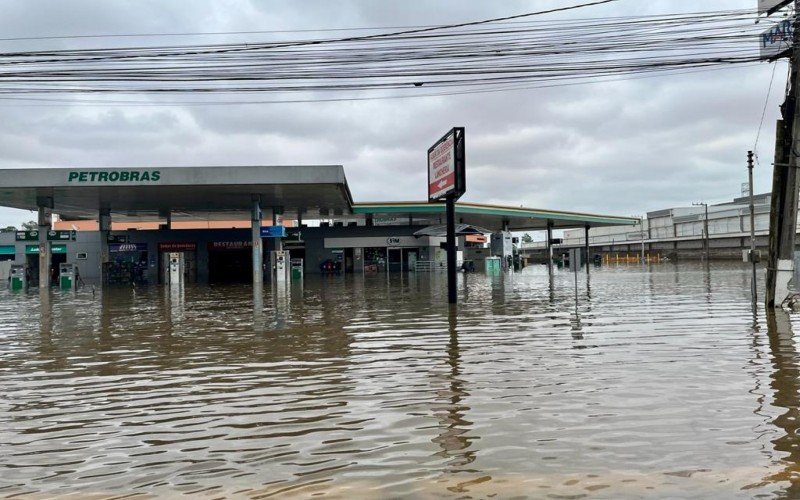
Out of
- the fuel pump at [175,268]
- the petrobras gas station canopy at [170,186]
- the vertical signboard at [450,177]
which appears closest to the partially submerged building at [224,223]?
the petrobras gas station canopy at [170,186]

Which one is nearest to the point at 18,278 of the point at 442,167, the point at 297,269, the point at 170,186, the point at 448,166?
the point at 170,186

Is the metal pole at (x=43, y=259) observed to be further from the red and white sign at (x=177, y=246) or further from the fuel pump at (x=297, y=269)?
the red and white sign at (x=177, y=246)

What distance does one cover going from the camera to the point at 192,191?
30.9 m

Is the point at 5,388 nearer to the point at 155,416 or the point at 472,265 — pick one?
the point at 155,416

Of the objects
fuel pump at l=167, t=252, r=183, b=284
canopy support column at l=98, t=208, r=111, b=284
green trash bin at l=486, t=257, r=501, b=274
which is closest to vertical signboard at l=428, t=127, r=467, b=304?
fuel pump at l=167, t=252, r=183, b=284

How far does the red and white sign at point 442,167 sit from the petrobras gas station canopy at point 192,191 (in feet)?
28.4

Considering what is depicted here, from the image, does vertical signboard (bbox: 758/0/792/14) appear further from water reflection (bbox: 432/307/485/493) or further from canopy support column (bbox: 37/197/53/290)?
canopy support column (bbox: 37/197/53/290)

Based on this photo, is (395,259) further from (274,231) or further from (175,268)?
(175,268)

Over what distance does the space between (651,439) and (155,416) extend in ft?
13.9

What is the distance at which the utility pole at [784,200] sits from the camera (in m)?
14.0

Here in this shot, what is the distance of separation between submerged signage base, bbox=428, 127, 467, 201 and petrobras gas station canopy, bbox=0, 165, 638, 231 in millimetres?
8811

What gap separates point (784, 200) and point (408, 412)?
41.5 ft

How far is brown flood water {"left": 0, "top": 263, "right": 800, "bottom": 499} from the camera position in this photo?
4047 mm

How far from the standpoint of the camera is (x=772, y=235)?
14727 mm
